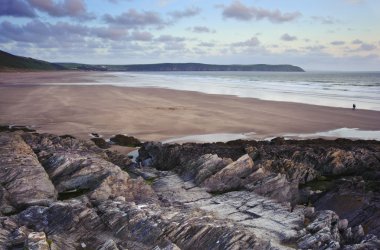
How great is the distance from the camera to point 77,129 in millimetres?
40750

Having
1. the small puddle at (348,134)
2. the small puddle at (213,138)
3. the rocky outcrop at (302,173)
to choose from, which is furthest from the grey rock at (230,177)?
the small puddle at (348,134)

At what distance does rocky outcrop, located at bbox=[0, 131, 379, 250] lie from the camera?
44.5ft

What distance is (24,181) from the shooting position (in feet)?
57.1

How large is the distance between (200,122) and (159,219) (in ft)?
105

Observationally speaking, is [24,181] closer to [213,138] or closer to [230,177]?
[230,177]

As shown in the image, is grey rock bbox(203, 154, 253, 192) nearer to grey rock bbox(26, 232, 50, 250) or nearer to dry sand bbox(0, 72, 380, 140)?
grey rock bbox(26, 232, 50, 250)

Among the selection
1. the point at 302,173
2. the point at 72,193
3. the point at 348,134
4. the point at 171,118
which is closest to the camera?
the point at 72,193

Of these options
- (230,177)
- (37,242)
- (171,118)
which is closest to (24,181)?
(37,242)

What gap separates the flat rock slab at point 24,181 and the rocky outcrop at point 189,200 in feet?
0.15

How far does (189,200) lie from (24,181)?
7544mm

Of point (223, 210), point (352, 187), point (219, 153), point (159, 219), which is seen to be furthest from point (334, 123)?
point (159, 219)

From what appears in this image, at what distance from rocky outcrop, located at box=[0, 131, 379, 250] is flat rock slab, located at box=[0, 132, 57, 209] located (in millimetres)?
44

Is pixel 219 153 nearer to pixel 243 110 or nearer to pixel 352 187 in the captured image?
pixel 352 187

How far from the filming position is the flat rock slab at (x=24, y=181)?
1642cm
